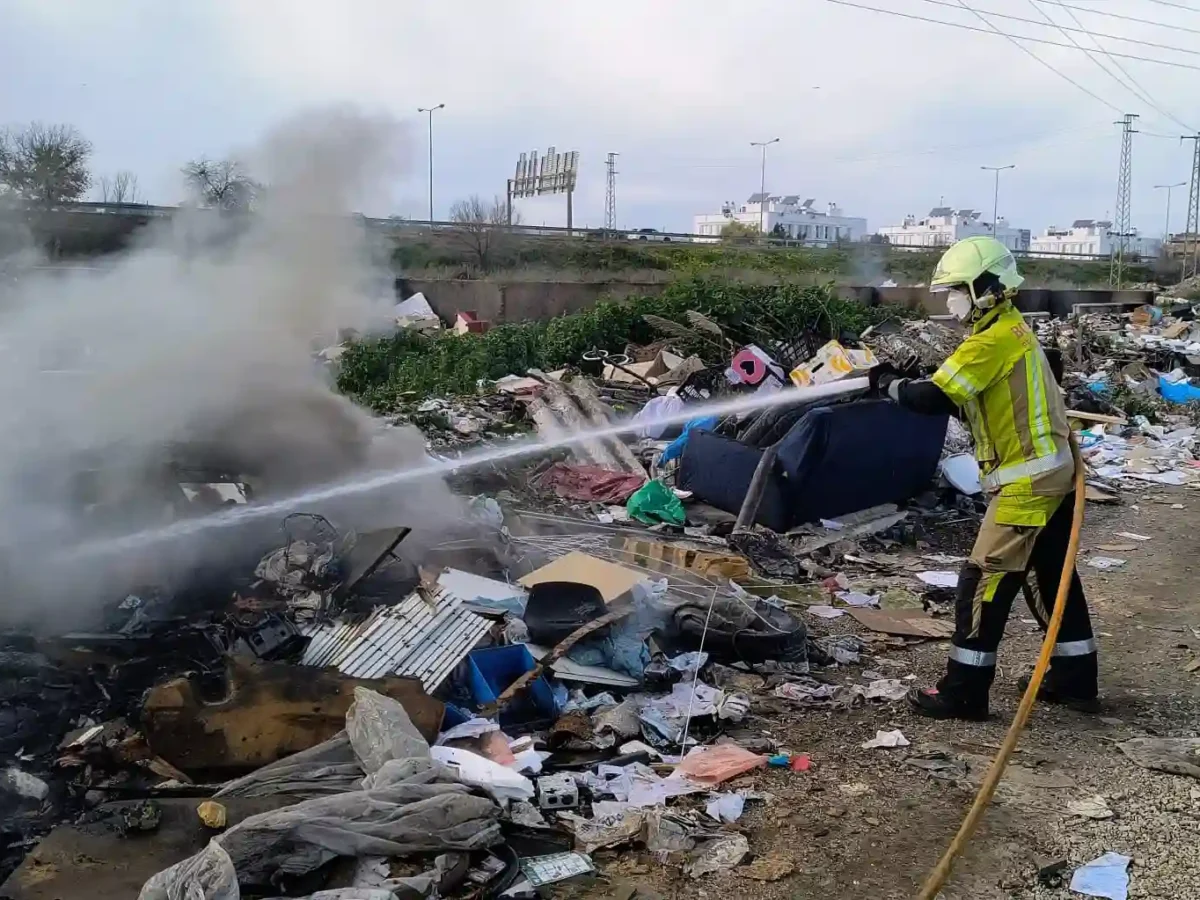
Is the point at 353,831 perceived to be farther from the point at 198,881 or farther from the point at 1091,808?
the point at 1091,808

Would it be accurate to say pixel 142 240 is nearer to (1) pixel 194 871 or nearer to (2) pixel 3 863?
A: (2) pixel 3 863

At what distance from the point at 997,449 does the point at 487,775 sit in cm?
248

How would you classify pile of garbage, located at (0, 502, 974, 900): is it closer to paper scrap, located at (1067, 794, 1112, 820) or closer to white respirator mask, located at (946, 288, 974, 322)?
paper scrap, located at (1067, 794, 1112, 820)

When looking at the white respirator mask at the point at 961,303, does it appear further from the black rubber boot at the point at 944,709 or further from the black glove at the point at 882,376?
the black rubber boot at the point at 944,709

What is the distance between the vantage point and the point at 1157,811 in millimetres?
3371

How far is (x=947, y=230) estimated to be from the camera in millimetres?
64000

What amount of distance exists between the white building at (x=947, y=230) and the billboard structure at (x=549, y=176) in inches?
710

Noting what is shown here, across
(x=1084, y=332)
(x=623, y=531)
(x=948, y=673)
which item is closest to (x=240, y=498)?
(x=623, y=531)

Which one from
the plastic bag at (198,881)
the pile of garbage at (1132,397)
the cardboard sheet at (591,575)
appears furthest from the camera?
the pile of garbage at (1132,397)

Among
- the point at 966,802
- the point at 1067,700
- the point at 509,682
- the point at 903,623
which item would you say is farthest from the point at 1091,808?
the point at 509,682

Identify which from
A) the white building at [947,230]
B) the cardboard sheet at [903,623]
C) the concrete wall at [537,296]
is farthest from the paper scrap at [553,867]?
the white building at [947,230]

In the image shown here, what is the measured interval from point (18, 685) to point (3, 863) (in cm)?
110

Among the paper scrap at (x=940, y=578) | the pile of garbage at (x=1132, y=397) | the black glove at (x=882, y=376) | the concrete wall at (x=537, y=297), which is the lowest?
the paper scrap at (x=940, y=578)

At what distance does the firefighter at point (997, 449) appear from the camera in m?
3.97
